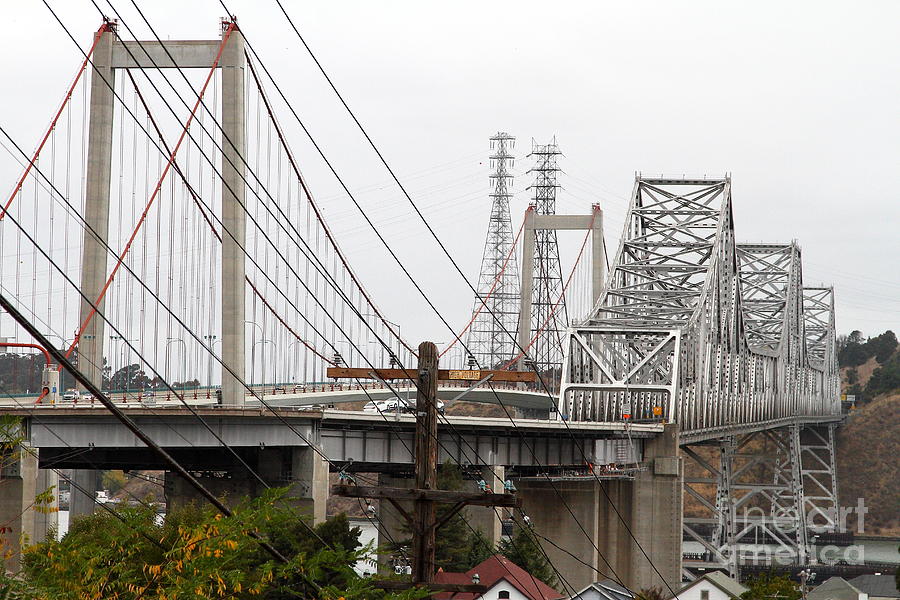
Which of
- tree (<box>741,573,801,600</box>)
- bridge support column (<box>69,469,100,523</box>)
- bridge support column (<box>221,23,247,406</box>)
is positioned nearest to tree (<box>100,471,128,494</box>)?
bridge support column (<box>69,469,100,523</box>)

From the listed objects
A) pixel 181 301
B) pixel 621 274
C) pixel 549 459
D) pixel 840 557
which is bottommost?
pixel 840 557

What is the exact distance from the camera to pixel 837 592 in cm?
8062

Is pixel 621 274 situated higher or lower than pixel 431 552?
higher

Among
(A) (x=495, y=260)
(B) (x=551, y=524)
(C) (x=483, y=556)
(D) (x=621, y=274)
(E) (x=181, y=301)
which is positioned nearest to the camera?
(C) (x=483, y=556)

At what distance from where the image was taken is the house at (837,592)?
7825 cm

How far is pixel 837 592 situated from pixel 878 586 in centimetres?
848

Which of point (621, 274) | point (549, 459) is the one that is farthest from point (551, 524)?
point (621, 274)

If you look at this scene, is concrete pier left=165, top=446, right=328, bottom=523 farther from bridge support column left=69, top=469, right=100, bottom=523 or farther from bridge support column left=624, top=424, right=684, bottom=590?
bridge support column left=624, top=424, right=684, bottom=590

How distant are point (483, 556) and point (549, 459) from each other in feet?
25.3

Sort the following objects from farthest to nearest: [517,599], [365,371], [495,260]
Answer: [495,260] → [517,599] → [365,371]

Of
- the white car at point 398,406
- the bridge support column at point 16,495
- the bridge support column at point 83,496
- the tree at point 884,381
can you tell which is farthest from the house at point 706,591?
the tree at point 884,381

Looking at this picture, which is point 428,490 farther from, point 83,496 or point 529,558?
point 83,496

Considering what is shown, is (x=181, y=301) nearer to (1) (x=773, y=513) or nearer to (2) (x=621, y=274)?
(2) (x=621, y=274)

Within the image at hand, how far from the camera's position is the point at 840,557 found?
4867 inches
